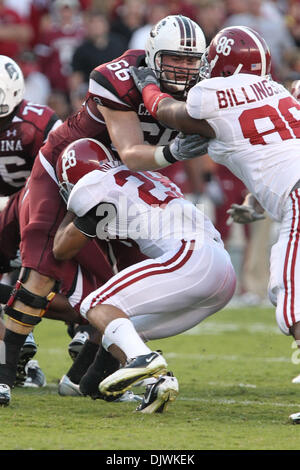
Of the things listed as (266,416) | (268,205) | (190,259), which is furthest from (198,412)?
(268,205)

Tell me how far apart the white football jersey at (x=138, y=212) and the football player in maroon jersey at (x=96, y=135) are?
0.56 ft

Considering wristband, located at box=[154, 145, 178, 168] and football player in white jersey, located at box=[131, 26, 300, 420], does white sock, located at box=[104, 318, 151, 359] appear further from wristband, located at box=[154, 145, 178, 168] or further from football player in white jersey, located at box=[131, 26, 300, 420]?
wristband, located at box=[154, 145, 178, 168]

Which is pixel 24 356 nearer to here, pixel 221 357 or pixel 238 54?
pixel 221 357

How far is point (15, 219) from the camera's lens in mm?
5512

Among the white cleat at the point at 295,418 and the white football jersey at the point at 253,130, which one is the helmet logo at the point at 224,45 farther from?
the white cleat at the point at 295,418

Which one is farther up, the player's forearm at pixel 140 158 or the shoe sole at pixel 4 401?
the player's forearm at pixel 140 158

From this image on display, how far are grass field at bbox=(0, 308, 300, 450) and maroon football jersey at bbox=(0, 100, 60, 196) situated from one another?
1.32 meters

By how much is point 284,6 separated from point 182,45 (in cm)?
853

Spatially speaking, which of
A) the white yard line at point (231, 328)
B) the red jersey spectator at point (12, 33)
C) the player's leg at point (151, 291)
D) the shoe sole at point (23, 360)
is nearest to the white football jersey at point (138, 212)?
the player's leg at point (151, 291)

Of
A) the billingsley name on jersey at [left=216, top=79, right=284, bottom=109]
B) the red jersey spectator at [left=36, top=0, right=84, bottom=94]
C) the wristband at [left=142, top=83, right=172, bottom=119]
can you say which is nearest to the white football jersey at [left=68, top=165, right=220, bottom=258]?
the wristband at [left=142, top=83, right=172, bottom=119]

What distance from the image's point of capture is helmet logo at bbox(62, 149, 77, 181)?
4633 mm

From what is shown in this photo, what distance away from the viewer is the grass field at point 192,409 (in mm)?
3512

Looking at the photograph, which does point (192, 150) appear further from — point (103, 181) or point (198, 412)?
point (198, 412)

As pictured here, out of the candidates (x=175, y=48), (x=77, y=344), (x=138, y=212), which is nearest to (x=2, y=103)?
(x=175, y=48)
